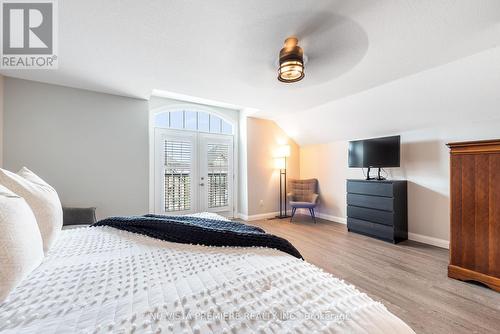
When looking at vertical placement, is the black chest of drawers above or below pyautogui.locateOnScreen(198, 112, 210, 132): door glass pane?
below

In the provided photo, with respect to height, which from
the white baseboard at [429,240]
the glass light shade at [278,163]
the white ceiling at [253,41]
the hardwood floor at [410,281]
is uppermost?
the white ceiling at [253,41]

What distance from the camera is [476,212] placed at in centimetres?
200

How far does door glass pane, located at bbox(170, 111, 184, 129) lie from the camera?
4.12 meters

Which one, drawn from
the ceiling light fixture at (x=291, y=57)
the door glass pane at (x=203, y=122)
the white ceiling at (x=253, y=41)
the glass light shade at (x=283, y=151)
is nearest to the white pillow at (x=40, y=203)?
the white ceiling at (x=253, y=41)

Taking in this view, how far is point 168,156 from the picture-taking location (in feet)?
13.2

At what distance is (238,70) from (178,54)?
67 centimetres

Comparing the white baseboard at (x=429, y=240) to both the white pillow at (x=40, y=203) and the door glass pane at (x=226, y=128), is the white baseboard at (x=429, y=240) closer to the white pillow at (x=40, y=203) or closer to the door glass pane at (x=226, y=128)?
the door glass pane at (x=226, y=128)

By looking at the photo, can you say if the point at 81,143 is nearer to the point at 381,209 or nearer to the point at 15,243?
the point at 15,243

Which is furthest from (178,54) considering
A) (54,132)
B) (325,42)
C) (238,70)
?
(54,132)

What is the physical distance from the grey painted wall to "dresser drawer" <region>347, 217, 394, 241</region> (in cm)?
360

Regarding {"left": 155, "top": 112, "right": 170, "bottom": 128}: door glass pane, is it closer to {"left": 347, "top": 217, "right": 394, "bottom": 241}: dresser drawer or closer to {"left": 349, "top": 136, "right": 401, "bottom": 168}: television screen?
{"left": 349, "top": 136, "right": 401, "bottom": 168}: television screen

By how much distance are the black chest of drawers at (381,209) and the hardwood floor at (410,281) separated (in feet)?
0.54

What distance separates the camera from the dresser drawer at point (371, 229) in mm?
3154

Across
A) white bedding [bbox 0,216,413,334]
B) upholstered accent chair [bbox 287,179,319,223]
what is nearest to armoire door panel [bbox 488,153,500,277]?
white bedding [bbox 0,216,413,334]
